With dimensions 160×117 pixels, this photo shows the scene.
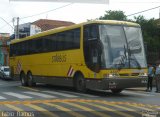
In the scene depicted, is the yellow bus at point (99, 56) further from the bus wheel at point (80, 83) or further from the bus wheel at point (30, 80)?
the bus wheel at point (30, 80)

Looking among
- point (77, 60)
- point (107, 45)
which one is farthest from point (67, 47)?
point (107, 45)

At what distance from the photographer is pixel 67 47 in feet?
71.7

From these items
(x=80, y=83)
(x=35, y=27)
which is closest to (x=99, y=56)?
(x=80, y=83)

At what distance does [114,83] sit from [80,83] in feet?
8.87

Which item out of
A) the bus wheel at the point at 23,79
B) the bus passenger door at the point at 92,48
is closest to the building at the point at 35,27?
the bus wheel at the point at 23,79

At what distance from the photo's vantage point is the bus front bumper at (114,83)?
60.6 ft

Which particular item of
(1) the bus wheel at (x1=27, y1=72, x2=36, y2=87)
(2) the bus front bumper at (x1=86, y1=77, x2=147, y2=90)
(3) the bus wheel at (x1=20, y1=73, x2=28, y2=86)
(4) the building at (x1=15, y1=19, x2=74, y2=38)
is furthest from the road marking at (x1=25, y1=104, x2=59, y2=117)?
(4) the building at (x1=15, y1=19, x2=74, y2=38)

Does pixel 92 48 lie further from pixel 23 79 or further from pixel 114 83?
pixel 23 79

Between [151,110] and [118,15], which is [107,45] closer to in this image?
[151,110]

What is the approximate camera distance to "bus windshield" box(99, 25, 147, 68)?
1873cm

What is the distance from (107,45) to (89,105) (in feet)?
15.3

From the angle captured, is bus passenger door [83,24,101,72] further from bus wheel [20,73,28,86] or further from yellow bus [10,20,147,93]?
bus wheel [20,73,28,86]

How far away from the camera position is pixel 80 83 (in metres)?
20.8

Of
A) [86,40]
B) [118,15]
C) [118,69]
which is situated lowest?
[118,69]
